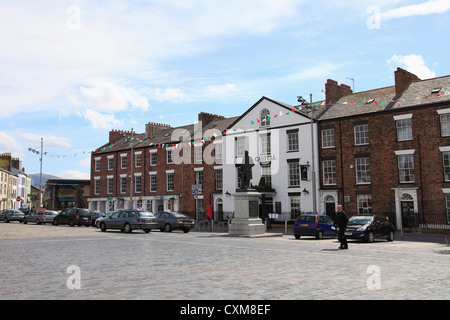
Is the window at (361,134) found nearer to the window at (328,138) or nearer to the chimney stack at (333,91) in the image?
the window at (328,138)

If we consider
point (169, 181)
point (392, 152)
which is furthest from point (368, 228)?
point (169, 181)

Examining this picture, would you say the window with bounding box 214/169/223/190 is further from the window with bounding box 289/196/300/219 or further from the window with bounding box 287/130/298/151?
the window with bounding box 289/196/300/219

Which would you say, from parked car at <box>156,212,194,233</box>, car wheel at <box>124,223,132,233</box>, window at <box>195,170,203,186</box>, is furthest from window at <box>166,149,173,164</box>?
car wheel at <box>124,223,132,233</box>

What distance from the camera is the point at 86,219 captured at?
1476 inches

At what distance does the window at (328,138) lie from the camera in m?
34.7

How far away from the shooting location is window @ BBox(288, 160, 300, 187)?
119ft

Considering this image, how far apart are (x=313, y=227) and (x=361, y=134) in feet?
41.1

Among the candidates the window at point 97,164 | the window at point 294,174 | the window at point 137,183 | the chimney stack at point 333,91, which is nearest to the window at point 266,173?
the window at point 294,174

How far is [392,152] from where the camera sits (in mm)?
31297

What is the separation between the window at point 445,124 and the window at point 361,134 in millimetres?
5462

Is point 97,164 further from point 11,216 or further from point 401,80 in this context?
point 401,80

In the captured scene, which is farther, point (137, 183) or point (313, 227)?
point (137, 183)

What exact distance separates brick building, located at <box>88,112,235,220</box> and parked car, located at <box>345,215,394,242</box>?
19.4m
